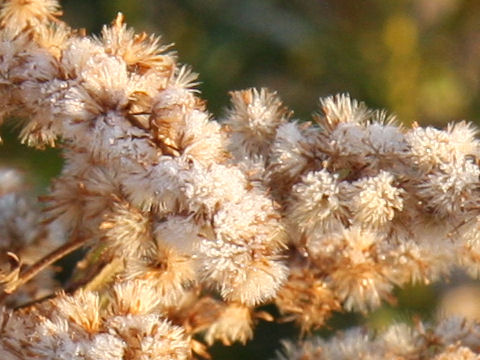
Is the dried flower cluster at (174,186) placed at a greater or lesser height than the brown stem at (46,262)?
greater

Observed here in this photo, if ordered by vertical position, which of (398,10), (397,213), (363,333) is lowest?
(363,333)

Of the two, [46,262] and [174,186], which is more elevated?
[174,186]

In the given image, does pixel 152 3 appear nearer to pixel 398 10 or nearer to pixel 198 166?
pixel 398 10

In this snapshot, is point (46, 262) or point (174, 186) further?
point (46, 262)

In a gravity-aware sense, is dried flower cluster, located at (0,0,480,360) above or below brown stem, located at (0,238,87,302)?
above

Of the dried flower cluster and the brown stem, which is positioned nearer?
the dried flower cluster

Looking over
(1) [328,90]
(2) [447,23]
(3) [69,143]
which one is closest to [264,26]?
(1) [328,90]

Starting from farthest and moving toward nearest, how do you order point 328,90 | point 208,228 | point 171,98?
point 328,90 < point 171,98 < point 208,228

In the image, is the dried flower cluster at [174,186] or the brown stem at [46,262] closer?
the dried flower cluster at [174,186]
